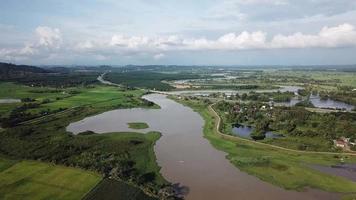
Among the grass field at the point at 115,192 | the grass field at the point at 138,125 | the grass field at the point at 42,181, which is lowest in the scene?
the grass field at the point at 138,125

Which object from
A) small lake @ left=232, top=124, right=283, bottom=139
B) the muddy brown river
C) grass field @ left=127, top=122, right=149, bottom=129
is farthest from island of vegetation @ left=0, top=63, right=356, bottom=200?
the muddy brown river

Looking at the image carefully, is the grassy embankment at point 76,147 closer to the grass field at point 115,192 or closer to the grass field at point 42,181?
the grass field at point 42,181

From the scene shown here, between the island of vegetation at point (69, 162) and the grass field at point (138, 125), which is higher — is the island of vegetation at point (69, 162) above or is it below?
above

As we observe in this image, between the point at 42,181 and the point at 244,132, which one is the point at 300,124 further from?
the point at 42,181

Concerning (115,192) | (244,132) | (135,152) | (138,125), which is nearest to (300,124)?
(244,132)

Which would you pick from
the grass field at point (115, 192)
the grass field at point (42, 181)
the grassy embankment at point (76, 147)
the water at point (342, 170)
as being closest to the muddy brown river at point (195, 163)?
the grassy embankment at point (76, 147)

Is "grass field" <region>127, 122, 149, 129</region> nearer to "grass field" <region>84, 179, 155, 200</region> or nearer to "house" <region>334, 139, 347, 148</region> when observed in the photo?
"grass field" <region>84, 179, 155, 200</region>
